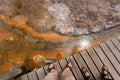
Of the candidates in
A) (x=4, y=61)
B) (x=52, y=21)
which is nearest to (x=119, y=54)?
(x=52, y=21)

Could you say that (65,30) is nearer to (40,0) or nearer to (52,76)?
(40,0)

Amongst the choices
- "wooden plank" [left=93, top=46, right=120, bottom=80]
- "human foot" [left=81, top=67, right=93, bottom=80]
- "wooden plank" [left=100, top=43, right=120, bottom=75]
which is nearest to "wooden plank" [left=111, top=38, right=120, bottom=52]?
"wooden plank" [left=100, top=43, right=120, bottom=75]

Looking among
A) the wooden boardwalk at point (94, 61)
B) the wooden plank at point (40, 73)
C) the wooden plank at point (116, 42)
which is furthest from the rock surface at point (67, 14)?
the wooden plank at point (40, 73)

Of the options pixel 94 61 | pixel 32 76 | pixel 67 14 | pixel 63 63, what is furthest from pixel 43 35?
pixel 94 61

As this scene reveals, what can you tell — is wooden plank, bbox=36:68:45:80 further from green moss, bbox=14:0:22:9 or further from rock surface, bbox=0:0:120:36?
green moss, bbox=14:0:22:9

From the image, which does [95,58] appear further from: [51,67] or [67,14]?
[67,14]

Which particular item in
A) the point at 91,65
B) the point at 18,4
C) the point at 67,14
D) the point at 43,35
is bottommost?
the point at 91,65

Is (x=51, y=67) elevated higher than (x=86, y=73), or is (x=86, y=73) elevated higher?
(x=51, y=67)

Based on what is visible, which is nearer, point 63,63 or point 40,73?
point 40,73
